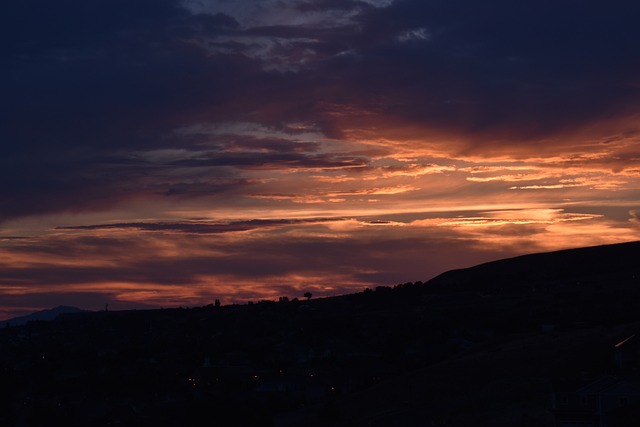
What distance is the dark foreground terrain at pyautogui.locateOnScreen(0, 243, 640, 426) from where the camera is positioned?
222 feet

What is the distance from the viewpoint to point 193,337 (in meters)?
139

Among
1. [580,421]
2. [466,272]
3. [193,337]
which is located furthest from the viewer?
[466,272]

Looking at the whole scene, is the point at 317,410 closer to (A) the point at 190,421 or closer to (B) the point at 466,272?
(A) the point at 190,421

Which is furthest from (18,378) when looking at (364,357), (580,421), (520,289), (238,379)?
(520,289)

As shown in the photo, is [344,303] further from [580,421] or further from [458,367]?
[580,421]

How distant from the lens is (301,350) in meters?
117

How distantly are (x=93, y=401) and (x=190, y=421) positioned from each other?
26.4 metres

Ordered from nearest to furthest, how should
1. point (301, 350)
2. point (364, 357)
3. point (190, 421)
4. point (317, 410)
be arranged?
point (190, 421), point (317, 410), point (364, 357), point (301, 350)

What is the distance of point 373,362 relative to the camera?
4072 inches

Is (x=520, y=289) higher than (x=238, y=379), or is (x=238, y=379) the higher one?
(x=520, y=289)

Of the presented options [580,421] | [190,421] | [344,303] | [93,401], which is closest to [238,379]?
[93,401]

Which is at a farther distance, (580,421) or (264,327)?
(264,327)

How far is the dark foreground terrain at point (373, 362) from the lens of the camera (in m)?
67.6

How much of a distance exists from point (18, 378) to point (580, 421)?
227 ft
